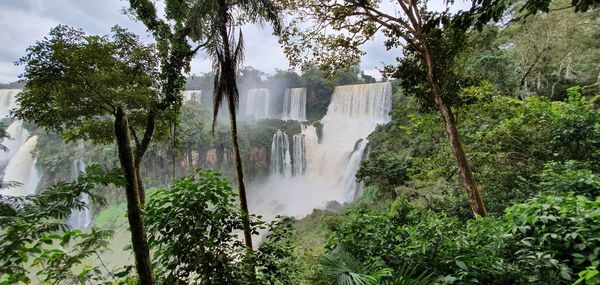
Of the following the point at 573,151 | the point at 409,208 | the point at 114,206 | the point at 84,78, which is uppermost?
the point at 84,78

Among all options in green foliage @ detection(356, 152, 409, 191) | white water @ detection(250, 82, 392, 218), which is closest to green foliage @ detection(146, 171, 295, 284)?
green foliage @ detection(356, 152, 409, 191)

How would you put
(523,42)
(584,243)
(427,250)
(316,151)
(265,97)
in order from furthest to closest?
(265,97)
(316,151)
(523,42)
(427,250)
(584,243)

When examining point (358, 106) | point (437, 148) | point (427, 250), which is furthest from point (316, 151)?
point (427, 250)

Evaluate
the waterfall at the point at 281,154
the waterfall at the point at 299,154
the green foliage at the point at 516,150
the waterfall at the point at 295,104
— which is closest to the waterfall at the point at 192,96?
the waterfall at the point at 281,154

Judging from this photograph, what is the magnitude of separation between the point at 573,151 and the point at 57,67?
9.00m

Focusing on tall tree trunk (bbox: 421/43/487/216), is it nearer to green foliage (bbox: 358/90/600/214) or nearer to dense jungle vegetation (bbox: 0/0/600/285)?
dense jungle vegetation (bbox: 0/0/600/285)

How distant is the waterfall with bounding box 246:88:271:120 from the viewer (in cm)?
3303

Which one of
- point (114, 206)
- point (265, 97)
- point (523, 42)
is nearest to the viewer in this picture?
point (523, 42)

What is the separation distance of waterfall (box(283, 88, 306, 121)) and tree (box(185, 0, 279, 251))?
1042 inches

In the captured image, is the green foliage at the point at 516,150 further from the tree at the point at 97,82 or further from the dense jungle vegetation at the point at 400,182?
the tree at the point at 97,82

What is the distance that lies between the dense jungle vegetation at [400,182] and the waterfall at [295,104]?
61.0ft

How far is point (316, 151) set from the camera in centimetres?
2512

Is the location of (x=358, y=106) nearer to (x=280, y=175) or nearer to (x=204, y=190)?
(x=280, y=175)

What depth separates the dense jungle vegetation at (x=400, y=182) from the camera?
198 centimetres
